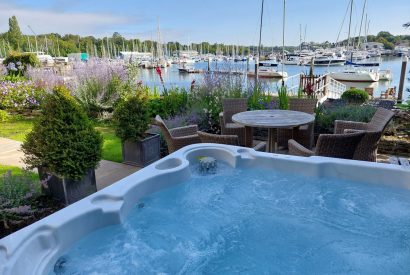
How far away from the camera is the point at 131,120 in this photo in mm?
4043

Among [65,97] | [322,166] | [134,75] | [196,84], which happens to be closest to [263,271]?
[322,166]

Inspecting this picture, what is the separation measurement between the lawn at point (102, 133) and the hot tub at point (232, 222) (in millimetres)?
1909

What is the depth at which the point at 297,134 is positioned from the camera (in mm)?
4668

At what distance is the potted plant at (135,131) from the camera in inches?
160

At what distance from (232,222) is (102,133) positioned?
4130 millimetres

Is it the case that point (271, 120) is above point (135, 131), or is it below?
above

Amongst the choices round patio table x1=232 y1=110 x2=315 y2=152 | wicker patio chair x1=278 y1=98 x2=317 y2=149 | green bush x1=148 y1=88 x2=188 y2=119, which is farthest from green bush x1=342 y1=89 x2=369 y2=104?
round patio table x1=232 y1=110 x2=315 y2=152

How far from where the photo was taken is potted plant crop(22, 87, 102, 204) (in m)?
2.87

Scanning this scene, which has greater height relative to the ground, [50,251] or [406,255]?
[50,251]

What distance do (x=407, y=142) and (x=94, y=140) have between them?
180 inches

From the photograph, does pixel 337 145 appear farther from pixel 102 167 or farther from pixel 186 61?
pixel 186 61

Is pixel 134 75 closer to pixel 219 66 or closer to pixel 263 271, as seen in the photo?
pixel 219 66

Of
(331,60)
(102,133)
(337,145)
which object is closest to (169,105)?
(102,133)

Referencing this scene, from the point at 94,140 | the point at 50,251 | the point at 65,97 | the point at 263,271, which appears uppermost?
the point at 65,97
